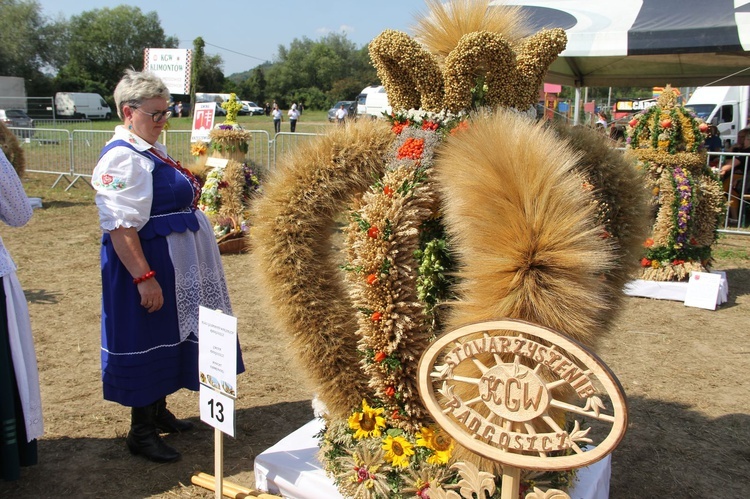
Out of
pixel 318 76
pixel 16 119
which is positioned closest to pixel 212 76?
pixel 318 76

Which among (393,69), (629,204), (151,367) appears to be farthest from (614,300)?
(151,367)

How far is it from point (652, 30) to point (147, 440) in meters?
7.00

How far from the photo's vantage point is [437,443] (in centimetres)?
213

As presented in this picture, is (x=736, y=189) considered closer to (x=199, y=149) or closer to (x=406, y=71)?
(x=199, y=149)

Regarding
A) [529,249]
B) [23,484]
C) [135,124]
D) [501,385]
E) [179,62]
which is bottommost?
[23,484]

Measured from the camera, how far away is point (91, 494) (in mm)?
2703

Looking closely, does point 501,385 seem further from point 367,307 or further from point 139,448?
point 139,448

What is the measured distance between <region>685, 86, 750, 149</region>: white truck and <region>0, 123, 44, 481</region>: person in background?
1594cm

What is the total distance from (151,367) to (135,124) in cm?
113

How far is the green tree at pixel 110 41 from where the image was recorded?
56469 mm

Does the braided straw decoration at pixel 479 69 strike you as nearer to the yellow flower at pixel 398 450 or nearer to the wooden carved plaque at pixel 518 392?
the wooden carved plaque at pixel 518 392

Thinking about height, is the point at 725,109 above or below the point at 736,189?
above

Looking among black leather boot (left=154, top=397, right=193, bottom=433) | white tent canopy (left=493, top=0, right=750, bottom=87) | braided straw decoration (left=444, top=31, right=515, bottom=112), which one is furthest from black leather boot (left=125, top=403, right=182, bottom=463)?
white tent canopy (left=493, top=0, right=750, bottom=87)

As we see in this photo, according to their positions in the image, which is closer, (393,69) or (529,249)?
(529,249)
